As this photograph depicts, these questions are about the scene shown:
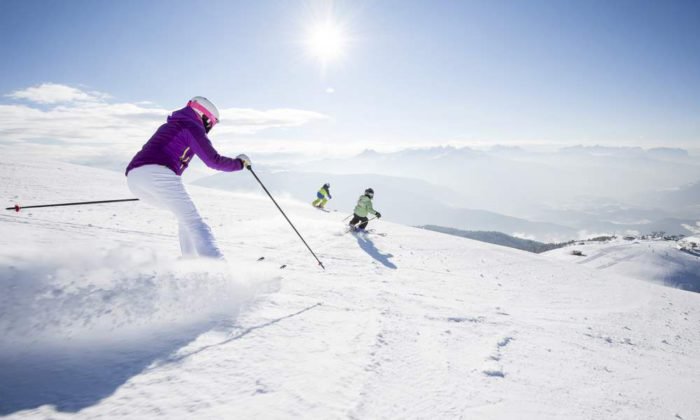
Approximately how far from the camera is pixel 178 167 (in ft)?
15.4

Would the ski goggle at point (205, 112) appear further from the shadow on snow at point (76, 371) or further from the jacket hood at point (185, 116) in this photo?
the shadow on snow at point (76, 371)

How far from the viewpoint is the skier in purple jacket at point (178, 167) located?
445cm

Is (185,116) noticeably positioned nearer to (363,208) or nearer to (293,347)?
(293,347)

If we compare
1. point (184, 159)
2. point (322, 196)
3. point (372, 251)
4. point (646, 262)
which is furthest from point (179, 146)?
point (646, 262)

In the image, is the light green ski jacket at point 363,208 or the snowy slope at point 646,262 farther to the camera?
the snowy slope at point 646,262

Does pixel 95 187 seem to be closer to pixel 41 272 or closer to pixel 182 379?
pixel 41 272

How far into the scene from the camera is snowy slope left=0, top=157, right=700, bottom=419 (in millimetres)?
1917

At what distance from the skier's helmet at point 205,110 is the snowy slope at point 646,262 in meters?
24.0

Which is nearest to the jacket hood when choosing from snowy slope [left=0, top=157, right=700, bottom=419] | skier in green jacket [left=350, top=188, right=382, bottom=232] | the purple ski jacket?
the purple ski jacket

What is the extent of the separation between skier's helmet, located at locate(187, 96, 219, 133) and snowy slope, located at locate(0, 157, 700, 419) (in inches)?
87.1

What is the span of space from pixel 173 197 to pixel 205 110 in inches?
55.9

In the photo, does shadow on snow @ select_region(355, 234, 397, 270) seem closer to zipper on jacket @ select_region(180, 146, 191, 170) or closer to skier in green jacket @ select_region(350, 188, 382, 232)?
skier in green jacket @ select_region(350, 188, 382, 232)

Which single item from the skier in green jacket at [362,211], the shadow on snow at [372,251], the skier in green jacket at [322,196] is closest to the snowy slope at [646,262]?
the skier in green jacket at [322,196]

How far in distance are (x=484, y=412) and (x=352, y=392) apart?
3.14ft
